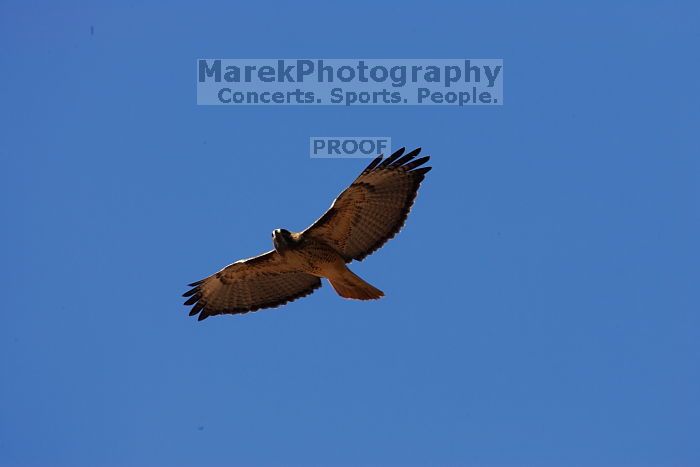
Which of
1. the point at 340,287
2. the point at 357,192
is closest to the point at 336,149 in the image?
the point at 357,192

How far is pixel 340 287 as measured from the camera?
1384cm

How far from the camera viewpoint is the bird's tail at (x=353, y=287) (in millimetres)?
13594

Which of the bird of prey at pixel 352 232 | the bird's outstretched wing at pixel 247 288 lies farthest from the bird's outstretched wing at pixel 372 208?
the bird's outstretched wing at pixel 247 288

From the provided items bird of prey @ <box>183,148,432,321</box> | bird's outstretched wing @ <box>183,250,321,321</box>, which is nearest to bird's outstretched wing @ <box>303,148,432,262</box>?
bird of prey @ <box>183,148,432,321</box>

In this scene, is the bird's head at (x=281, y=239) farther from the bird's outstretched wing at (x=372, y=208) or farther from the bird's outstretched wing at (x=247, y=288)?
the bird's outstretched wing at (x=247, y=288)

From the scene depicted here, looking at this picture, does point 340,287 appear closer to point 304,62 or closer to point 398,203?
point 398,203

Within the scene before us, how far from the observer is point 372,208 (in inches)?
545

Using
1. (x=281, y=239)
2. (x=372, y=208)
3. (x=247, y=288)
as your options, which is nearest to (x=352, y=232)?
(x=372, y=208)

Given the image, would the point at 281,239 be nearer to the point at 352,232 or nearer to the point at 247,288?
the point at 352,232

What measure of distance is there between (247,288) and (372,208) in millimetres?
2229

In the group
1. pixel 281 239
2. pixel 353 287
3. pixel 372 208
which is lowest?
pixel 353 287

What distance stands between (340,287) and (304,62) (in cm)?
313

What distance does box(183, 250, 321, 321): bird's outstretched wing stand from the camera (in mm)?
14555

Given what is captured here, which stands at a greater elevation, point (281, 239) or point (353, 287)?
point (281, 239)
